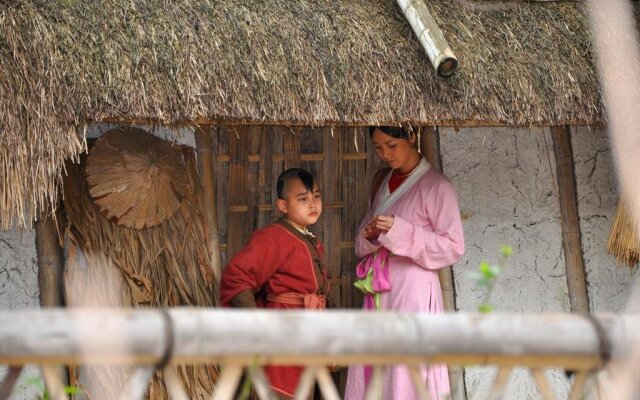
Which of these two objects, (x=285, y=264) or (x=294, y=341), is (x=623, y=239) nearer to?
(x=285, y=264)

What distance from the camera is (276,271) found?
16.3 feet

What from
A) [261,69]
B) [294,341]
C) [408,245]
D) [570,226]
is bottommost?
[294,341]

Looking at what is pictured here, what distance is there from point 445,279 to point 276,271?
93cm

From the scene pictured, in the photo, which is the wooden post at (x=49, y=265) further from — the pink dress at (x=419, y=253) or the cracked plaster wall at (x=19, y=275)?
the pink dress at (x=419, y=253)

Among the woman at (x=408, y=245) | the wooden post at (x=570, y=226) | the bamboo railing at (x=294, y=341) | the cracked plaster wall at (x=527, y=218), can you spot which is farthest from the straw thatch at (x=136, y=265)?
the bamboo railing at (x=294, y=341)

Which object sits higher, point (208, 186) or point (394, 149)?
point (394, 149)

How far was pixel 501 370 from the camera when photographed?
260 cm

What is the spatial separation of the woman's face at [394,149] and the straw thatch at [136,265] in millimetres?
884

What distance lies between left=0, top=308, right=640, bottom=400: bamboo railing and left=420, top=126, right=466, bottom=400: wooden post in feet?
9.09

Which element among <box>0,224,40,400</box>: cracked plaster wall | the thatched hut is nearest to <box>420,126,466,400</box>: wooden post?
the thatched hut

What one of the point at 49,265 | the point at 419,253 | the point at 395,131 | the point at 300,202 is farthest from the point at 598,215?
the point at 49,265

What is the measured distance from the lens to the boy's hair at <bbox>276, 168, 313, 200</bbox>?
5.00 metres

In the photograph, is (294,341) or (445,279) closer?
(294,341)

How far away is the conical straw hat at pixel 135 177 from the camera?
4922 millimetres
